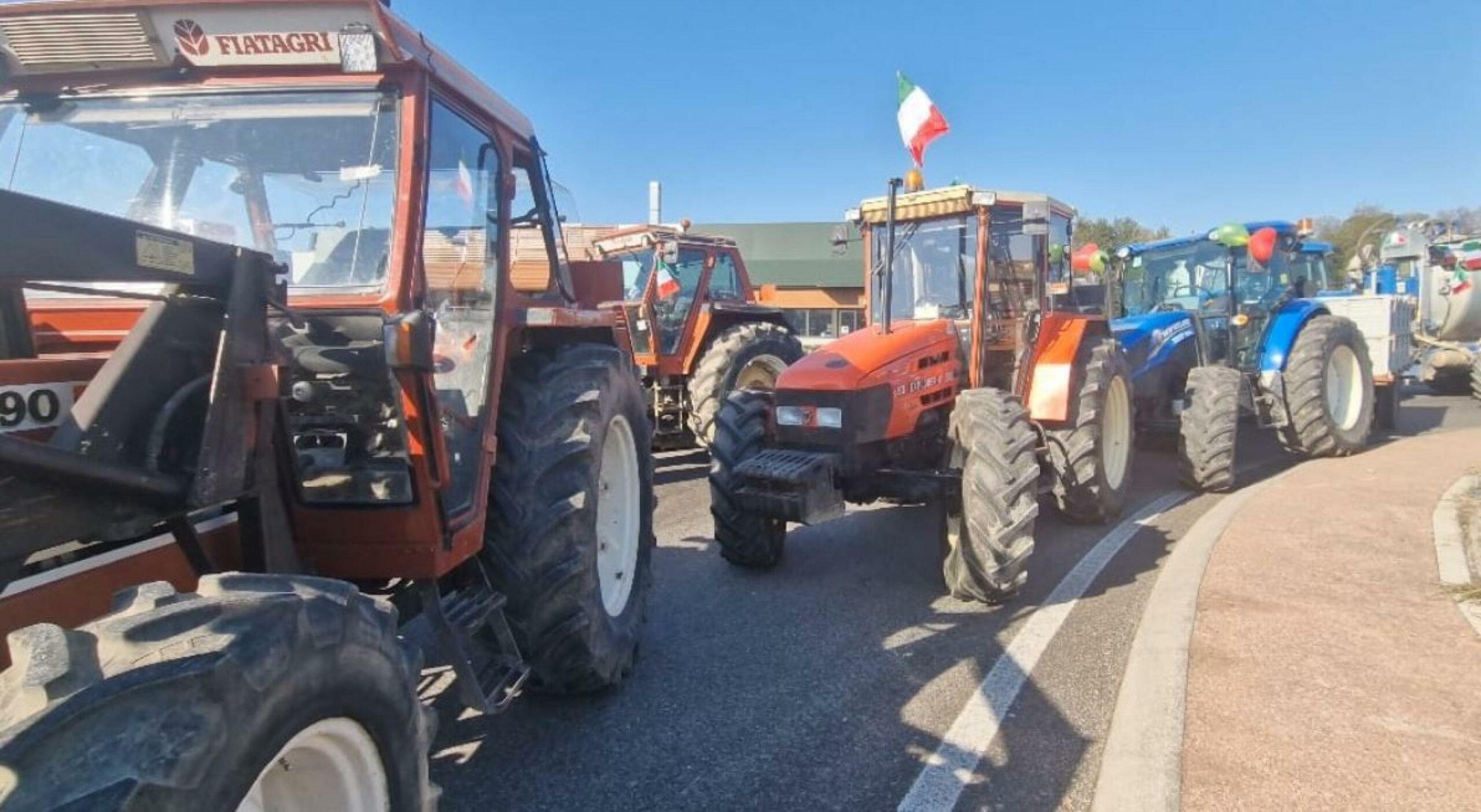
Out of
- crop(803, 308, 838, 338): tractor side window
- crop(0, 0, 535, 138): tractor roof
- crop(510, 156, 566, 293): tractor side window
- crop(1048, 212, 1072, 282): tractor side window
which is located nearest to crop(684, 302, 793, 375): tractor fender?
crop(1048, 212, 1072, 282): tractor side window

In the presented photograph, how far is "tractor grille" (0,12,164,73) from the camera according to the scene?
99.0 inches

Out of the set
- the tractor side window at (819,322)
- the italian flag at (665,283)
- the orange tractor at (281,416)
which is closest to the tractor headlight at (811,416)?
the orange tractor at (281,416)

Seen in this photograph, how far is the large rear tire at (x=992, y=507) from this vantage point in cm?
465

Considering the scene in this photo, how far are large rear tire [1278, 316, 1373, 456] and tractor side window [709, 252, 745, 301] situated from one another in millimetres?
5842

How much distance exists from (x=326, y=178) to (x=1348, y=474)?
8689mm

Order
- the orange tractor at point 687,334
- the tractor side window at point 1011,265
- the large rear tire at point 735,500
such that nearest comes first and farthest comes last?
the large rear tire at point 735,500
the tractor side window at point 1011,265
the orange tractor at point 687,334

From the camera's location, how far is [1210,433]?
24.2ft

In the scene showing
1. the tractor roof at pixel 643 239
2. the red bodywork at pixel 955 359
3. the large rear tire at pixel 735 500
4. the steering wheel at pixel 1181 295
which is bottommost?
the large rear tire at pixel 735 500

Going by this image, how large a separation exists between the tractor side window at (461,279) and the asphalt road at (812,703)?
1.06m

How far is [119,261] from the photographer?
5.82ft

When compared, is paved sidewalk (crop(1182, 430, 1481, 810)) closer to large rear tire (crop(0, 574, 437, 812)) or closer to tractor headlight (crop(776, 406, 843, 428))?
tractor headlight (crop(776, 406, 843, 428))

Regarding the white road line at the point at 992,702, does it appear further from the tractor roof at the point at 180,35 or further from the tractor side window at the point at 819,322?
the tractor side window at the point at 819,322

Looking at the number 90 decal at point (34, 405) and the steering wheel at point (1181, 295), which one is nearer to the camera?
the number 90 decal at point (34, 405)

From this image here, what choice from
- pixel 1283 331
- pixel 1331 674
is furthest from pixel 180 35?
pixel 1283 331
